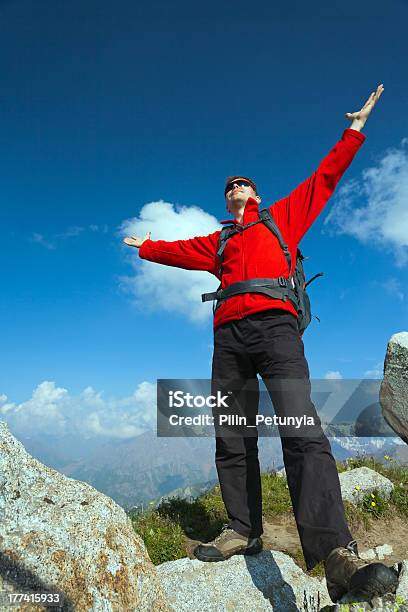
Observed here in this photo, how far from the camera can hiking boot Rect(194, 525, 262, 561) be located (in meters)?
4.93

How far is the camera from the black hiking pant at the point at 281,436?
401cm

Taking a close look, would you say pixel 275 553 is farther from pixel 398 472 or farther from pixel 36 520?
pixel 398 472

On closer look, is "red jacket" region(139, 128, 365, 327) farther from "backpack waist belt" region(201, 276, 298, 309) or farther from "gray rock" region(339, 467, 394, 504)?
"gray rock" region(339, 467, 394, 504)

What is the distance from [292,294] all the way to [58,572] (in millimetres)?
3625

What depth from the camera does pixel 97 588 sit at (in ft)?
8.90

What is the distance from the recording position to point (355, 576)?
121 inches

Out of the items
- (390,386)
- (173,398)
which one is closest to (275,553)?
(173,398)

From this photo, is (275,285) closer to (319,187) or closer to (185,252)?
(319,187)

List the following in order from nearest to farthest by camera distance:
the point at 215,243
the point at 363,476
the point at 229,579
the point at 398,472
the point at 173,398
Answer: the point at 229,579 < the point at 215,243 < the point at 173,398 < the point at 363,476 < the point at 398,472

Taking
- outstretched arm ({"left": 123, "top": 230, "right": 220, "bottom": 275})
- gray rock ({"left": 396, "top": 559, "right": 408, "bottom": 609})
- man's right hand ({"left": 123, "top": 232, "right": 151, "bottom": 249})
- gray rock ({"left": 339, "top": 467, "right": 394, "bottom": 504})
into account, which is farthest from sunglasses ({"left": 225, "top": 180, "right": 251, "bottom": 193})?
gray rock ({"left": 339, "top": 467, "right": 394, "bottom": 504})

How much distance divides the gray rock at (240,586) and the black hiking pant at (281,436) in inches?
18.9

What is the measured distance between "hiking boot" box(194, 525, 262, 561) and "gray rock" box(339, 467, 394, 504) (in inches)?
163

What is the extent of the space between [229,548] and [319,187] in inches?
176

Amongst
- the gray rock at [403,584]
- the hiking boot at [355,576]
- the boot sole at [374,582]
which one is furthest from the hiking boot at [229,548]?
the gray rock at [403,584]
